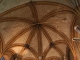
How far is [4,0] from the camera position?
13547mm

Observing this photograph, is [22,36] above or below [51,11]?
below

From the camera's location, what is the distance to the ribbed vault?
47.8 ft

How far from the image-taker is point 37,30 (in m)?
17.4

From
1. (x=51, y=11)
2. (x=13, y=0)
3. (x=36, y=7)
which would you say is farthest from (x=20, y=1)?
(x=51, y=11)

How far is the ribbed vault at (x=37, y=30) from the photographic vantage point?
573 inches

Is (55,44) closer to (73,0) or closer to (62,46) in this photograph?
(62,46)

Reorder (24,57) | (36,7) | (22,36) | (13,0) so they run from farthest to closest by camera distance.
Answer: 1. (24,57)
2. (22,36)
3. (36,7)
4. (13,0)

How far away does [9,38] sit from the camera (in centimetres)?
1695

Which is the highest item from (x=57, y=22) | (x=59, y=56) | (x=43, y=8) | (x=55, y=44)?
(x=43, y=8)

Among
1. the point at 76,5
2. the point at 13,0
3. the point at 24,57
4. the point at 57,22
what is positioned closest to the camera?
the point at 76,5

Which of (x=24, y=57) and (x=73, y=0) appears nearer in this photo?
(x=73, y=0)

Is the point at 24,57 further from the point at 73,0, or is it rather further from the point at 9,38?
the point at 73,0

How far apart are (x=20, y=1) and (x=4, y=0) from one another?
124 cm

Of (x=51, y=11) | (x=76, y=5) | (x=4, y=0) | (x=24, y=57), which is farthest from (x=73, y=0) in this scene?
(x=24, y=57)
